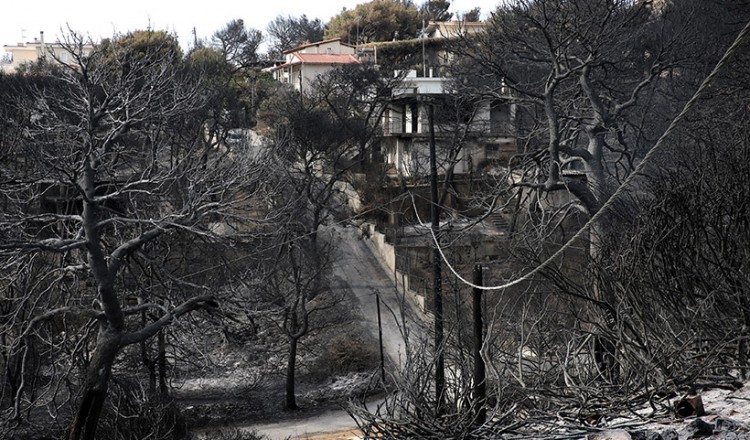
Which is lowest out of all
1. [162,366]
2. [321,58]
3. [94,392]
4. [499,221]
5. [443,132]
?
[162,366]

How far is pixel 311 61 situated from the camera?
1943 inches

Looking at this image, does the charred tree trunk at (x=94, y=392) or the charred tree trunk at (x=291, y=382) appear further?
the charred tree trunk at (x=291, y=382)

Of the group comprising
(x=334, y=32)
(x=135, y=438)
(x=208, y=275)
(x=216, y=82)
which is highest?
(x=334, y=32)

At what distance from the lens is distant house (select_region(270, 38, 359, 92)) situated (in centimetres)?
4850

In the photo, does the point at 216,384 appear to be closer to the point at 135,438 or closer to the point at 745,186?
the point at 135,438

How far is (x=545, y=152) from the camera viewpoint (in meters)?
17.2

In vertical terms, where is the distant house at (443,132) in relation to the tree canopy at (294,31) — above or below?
below

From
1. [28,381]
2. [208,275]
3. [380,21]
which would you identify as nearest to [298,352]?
[208,275]

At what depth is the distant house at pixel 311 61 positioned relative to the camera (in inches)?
1909

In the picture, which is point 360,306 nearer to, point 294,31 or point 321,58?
point 321,58

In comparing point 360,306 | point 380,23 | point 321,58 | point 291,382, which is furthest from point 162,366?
point 380,23

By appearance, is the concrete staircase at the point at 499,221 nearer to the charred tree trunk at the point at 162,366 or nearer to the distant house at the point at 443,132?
the distant house at the point at 443,132

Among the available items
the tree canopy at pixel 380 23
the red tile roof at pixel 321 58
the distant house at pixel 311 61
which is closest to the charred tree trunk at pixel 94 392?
the distant house at pixel 311 61

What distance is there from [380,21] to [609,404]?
58.4m
